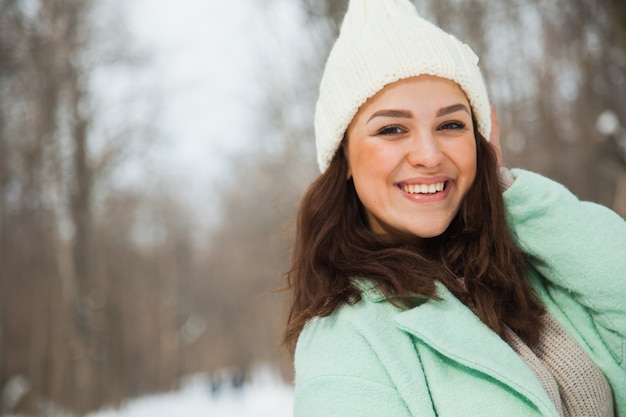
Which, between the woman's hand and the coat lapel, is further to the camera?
the woman's hand

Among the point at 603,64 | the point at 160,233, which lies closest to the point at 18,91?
the point at 603,64

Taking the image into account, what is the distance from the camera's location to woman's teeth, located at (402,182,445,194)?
182cm

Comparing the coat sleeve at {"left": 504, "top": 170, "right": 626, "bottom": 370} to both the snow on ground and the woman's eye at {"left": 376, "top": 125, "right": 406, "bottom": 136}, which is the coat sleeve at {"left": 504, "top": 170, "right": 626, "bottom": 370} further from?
the snow on ground

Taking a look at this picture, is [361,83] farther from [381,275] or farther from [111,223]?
[111,223]

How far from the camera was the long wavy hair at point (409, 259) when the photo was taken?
177 centimetres

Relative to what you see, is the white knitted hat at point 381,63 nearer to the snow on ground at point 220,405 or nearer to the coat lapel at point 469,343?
the coat lapel at point 469,343

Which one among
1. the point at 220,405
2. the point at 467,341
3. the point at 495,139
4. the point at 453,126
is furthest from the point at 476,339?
the point at 220,405

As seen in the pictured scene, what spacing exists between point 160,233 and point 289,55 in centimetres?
2425

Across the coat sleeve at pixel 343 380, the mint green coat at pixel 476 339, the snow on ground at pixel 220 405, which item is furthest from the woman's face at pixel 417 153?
the snow on ground at pixel 220 405

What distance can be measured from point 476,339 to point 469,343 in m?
→ 0.03

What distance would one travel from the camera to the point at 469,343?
1.62m

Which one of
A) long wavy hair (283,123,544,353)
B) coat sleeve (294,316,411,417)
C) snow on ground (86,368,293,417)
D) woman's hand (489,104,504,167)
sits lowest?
snow on ground (86,368,293,417)

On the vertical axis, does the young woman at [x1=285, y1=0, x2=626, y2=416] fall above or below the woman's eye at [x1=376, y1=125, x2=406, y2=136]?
below

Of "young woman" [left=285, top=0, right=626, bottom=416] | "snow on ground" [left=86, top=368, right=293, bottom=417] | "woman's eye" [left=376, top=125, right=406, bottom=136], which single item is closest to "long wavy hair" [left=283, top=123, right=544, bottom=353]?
"young woman" [left=285, top=0, right=626, bottom=416]
